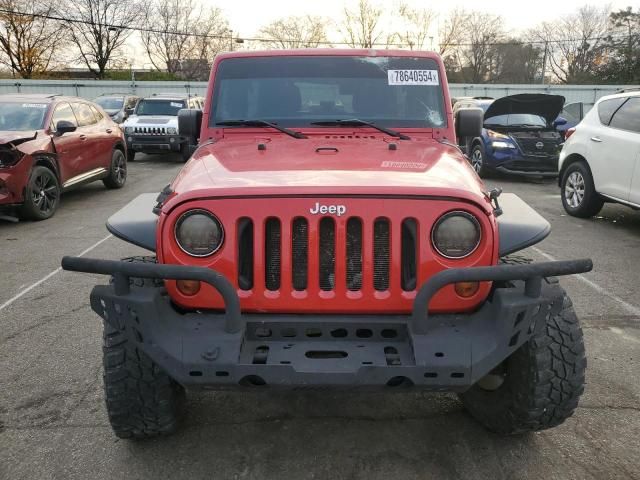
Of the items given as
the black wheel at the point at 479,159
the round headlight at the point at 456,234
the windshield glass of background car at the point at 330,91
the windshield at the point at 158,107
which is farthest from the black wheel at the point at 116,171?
the round headlight at the point at 456,234

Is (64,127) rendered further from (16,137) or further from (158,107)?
(158,107)

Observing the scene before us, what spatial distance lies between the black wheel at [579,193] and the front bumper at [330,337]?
5763 mm

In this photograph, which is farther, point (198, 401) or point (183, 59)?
point (183, 59)

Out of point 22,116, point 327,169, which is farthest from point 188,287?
point 22,116

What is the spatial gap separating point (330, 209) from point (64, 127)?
6.86m

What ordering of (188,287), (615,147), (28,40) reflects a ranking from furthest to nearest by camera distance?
(28,40) < (615,147) < (188,287)

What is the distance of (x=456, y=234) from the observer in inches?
91.4

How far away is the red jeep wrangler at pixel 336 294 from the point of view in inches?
83.7

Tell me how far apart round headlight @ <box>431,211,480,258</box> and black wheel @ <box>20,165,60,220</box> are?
6577 millimetres

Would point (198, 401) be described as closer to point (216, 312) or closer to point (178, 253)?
point (216, 312)

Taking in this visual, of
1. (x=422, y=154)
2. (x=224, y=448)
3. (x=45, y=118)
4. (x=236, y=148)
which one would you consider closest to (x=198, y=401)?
(x=224, y=448)

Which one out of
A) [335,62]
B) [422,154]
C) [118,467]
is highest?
[335,62]

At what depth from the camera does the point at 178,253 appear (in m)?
2.35

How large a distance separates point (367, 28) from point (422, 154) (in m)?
49.1
